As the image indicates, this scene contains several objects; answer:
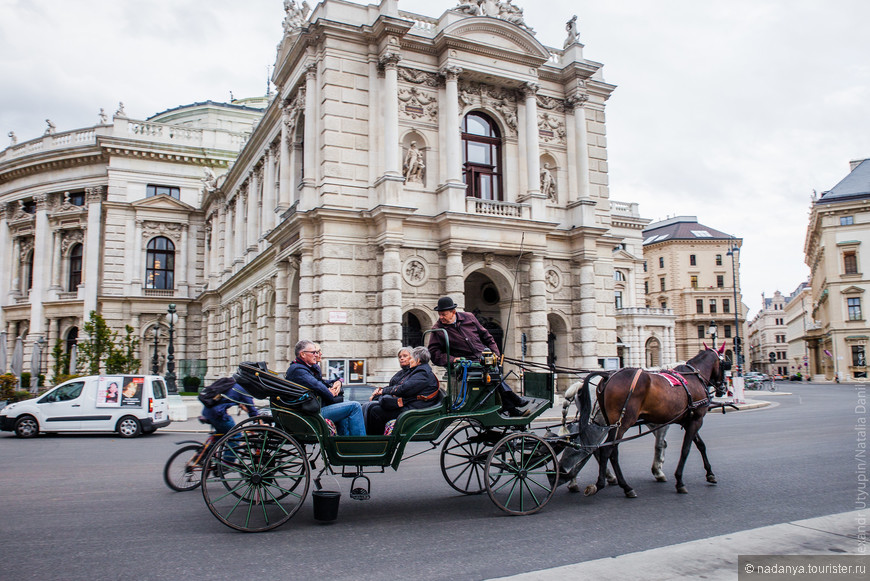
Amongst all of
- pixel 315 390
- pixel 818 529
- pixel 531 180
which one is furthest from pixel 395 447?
pixel 531 180

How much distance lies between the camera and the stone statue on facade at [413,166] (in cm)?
2219

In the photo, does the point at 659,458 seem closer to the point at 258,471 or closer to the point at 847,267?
the point at 258,471

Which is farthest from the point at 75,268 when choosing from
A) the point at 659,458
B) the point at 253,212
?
the point at 659,458

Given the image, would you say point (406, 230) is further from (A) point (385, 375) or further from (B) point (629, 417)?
(B) point (629, 417)

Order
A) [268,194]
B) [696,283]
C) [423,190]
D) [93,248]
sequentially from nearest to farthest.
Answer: [423,190] < [268,194] < [93,248] < [696,283]

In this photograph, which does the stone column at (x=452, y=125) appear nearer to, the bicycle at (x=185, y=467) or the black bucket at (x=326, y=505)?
the bicycle at (x=185, y=467)

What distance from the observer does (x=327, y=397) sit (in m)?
6.87

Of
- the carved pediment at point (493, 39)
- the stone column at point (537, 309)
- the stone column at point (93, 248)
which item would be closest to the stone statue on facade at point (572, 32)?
the carved pediment at point (493, 39)

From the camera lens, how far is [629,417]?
768cm

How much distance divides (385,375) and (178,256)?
29736 mm

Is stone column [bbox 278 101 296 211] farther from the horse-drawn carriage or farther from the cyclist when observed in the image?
the horse-drawn carriage

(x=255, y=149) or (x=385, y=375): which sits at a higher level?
(x=255, y=149)

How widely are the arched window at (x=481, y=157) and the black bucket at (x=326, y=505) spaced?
18143 mm

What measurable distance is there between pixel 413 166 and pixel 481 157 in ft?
10.9
